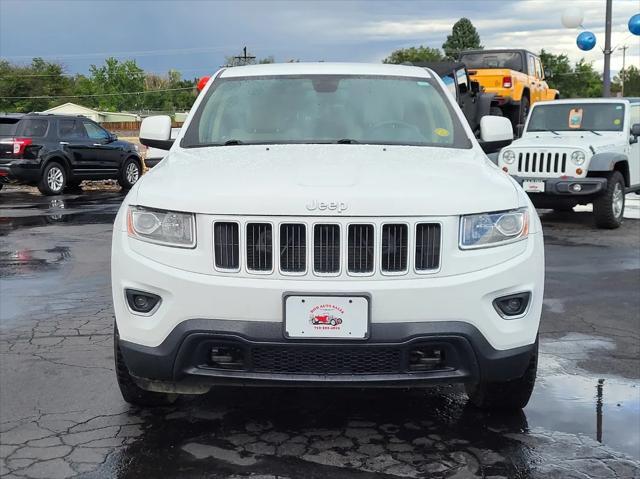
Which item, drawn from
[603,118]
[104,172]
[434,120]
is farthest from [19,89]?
[434,120]

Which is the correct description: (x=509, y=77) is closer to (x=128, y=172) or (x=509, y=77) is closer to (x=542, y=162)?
(x=542, y=162)

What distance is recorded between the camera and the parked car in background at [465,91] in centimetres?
1463

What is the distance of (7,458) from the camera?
333cm

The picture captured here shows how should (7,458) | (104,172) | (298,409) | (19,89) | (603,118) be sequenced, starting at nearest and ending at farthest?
(7,458), (298,409), (603,118), (104,172), (19,89)

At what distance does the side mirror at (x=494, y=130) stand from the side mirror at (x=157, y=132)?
6.69 ft

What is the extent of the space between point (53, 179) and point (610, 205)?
11763mm

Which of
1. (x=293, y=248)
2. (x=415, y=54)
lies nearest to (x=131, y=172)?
(x=293, y=248)

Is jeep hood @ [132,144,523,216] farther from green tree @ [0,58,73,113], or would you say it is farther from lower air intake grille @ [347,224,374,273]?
green tree @ [0,58,73,113]

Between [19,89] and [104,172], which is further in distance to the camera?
[19,89]

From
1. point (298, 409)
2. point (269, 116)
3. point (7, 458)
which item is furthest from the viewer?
point (269, 116)

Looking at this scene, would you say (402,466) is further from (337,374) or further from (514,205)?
(514,205)

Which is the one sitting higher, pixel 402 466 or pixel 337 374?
pixel 337 374

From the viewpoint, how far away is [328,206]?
3.14 meters

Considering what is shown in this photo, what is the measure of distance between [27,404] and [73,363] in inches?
27.3
